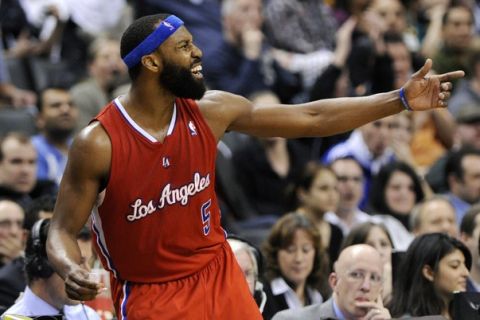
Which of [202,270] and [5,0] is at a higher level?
[5,0]

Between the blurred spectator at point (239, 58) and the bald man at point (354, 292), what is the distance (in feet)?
15.1

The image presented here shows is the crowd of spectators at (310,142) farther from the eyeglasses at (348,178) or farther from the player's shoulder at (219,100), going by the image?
the player's shoulder at (219,100)

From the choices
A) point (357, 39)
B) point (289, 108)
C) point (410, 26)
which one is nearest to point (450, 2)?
point (410, 26)

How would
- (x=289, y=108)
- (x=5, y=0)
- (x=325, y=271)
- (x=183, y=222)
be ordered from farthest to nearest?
1. (x=5, y=0)
2. (x=325, y=271)
3. (x=289, y=108)
4. (x=183, y=222)

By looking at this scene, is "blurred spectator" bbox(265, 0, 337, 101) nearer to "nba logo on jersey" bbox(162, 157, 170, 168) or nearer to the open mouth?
the open mouth

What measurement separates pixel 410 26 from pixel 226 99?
28.0ft

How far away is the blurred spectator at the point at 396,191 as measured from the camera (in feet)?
30.9

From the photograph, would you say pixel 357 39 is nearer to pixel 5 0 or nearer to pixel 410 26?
pixel 410 26

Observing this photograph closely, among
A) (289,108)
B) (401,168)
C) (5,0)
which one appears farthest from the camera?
(5,0)

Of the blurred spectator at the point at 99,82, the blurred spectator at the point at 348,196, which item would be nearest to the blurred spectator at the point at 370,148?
the blurred spectator at the point at 348,196

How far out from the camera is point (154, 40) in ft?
16.2

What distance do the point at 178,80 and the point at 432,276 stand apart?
2.44m

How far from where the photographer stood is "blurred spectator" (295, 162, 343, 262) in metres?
8.66

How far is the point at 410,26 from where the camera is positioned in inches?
529
